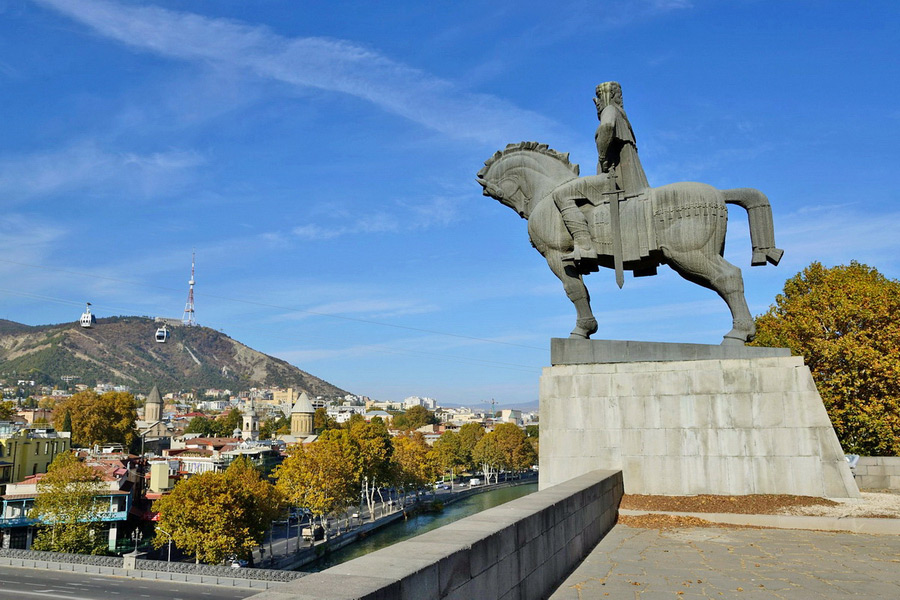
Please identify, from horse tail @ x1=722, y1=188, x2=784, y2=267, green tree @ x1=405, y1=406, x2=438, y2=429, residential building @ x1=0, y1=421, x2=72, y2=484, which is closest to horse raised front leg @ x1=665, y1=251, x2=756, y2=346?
horse tail @ x1=722, y1=188, x2=784, y2=267

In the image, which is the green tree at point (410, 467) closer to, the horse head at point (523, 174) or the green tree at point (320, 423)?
the horse head at point (523, 174)

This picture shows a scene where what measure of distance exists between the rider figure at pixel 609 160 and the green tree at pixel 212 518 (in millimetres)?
35965

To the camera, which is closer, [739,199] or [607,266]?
[739,199]

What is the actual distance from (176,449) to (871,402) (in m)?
96.9

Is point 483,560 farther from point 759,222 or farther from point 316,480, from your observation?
point 316,480

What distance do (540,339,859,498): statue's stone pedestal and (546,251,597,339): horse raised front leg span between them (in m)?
0.49

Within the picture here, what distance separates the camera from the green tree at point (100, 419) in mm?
91812

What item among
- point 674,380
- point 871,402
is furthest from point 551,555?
point 871,402

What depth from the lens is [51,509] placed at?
141 feet

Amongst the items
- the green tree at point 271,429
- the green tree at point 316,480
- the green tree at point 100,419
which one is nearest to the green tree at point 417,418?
the green tree at point 271,429

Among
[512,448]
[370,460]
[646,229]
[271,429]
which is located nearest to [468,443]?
[512,448]

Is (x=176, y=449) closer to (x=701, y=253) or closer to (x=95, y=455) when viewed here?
(x=95, y=455)

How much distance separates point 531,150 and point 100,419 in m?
98.0

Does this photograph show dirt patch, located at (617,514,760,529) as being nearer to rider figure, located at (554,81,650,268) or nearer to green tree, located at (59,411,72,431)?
rider figure, located at (554,81,650,268)
